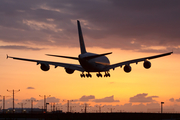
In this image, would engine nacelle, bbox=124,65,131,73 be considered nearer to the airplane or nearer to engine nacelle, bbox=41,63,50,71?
the airplane

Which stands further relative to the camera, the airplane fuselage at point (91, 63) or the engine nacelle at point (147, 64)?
the engine nacelle at point (147, 64)

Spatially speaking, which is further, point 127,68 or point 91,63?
point 127,68

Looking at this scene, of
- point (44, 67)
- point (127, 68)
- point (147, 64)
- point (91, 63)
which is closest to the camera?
A: point (147, 64)

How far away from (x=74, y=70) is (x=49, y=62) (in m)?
7.99

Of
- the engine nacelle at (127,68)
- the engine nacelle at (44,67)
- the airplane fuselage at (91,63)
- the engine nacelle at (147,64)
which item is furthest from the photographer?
the engine nacelle at (127,68)

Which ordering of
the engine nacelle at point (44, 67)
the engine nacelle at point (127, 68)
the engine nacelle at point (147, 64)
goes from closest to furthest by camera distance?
the engine nacelle at point (147, 64) < the engine nacelle at point (44, 67) < the engine nacelle at point (127, 68)

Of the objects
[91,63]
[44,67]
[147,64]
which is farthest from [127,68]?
[44,67]

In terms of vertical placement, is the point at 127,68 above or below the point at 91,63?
below

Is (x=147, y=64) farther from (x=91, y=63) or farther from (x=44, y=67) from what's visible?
(x=44, y=67)

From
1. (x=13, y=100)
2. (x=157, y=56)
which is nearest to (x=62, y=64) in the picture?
(x=157, y=56)

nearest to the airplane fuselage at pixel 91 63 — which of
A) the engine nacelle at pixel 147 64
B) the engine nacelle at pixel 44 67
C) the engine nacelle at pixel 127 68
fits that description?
the engine nacelle at pixel 127 68

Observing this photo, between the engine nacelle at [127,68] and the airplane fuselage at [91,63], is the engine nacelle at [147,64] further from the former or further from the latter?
the airplane fuselage at [91,63]

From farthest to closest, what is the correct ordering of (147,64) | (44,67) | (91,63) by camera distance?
(91,63)
(44,67)
(147,64)

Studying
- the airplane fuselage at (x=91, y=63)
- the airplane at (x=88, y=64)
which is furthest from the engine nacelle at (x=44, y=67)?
the airplane fuselage at (x=91, y=63)
